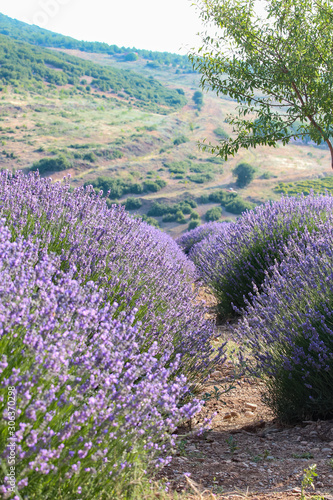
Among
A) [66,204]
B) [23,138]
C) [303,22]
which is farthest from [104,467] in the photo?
[23,138]

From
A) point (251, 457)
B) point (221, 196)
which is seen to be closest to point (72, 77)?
point (221, 196)

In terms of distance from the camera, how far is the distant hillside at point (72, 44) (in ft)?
529

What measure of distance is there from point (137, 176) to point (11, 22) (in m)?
170

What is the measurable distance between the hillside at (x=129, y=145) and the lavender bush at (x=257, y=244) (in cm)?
4002

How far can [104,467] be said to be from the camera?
4.52 feet

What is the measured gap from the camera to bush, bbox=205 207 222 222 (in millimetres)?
51719

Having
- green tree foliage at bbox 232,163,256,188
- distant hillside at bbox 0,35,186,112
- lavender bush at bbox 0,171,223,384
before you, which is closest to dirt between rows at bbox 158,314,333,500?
lavender bush at bbox 0,171,223,384

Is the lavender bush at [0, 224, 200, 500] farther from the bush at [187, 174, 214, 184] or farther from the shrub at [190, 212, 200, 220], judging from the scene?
the bush at [187, 174, 214, 184]

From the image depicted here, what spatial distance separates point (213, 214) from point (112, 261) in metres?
49.4

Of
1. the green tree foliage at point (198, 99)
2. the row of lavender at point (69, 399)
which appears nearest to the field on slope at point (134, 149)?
the green tree foliage at point (198, 99)

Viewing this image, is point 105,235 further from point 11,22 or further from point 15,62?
point 11,22

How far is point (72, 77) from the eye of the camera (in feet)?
366

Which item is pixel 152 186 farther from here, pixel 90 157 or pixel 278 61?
pixel 278 61

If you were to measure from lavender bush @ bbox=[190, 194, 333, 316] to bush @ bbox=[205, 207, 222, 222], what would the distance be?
149 ft
